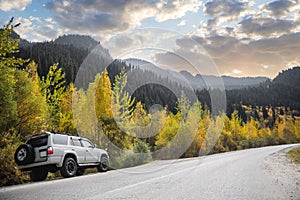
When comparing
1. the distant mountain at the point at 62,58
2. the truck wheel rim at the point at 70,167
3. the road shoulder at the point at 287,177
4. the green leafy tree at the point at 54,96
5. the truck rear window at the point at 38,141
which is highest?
the distant mountain at the point at 62,58

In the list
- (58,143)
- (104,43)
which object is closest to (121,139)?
(104,43)

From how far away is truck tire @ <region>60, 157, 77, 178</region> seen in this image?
10938 mm

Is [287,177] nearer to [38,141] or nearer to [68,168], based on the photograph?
[68,168]

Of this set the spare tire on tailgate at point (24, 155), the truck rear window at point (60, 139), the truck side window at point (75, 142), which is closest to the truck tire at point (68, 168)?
the truck rear window at point (60, 139)

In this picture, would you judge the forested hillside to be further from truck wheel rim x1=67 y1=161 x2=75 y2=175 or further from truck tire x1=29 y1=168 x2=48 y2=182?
truck wheel rim x1=67 y1=161 x2=75 y2=175

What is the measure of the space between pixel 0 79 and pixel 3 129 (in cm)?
293

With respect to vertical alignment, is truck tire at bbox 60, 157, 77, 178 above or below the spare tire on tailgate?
below

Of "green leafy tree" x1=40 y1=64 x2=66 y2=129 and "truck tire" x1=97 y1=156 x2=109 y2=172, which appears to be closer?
"truck tire" x1=97 y1=156 x2=109 y2=172

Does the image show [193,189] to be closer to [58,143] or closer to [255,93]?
[58,143]

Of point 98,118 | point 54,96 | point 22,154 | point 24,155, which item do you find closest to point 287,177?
point 24,155

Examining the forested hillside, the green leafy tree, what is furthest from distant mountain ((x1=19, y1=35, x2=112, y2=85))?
the green leafy tree

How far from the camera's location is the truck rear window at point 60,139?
36.1 feet

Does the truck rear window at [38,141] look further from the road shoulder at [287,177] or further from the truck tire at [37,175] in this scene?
the road shoulder at [287,177]

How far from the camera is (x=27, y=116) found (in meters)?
14.9
